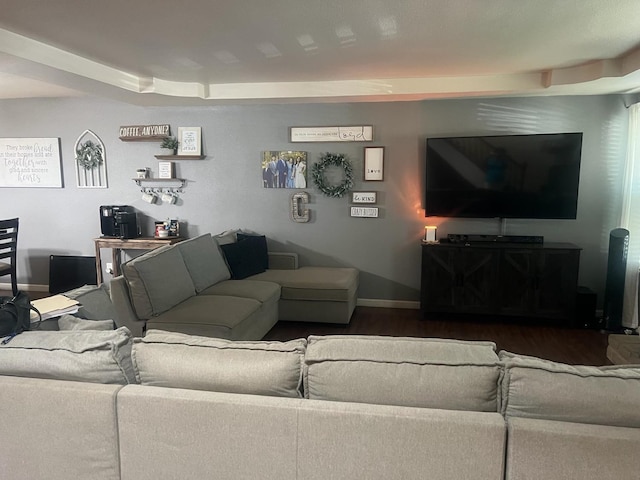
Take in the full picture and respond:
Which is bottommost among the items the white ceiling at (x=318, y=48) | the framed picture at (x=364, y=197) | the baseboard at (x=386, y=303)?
the baseboard at (x=386, y=303)

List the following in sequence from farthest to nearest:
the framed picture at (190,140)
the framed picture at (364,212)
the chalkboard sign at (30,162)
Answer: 1. the chalkboard sign at (30,162)
2. the framed picture at (190,140)
3. the framed picture at (364,212)

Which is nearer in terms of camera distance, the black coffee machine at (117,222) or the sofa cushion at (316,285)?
the sofa cushion at (316,285)

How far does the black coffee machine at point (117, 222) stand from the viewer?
5305mm

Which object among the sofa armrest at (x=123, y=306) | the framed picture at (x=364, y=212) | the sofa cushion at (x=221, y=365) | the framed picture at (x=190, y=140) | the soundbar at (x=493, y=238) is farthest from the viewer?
the framed picture at (x=190, y=140)

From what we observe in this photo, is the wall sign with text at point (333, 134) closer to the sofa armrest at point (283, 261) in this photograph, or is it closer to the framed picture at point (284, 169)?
the framed picture at point (284, 169)

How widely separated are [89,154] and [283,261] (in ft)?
8.96

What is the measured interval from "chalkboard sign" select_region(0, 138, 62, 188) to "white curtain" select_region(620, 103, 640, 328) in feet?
20.5

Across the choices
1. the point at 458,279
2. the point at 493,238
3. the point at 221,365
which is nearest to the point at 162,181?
the point at 458,279

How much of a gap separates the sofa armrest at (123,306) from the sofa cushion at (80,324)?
50.6 inches

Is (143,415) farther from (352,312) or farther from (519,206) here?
(519,206)

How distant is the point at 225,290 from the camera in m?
4.10

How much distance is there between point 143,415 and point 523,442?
1.17 meters

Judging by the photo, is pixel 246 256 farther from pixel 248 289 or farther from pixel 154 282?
pixel 154 282

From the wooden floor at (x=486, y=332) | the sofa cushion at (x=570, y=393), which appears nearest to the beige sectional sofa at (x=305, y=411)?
the sofa cushion at (x=570, y=393)
